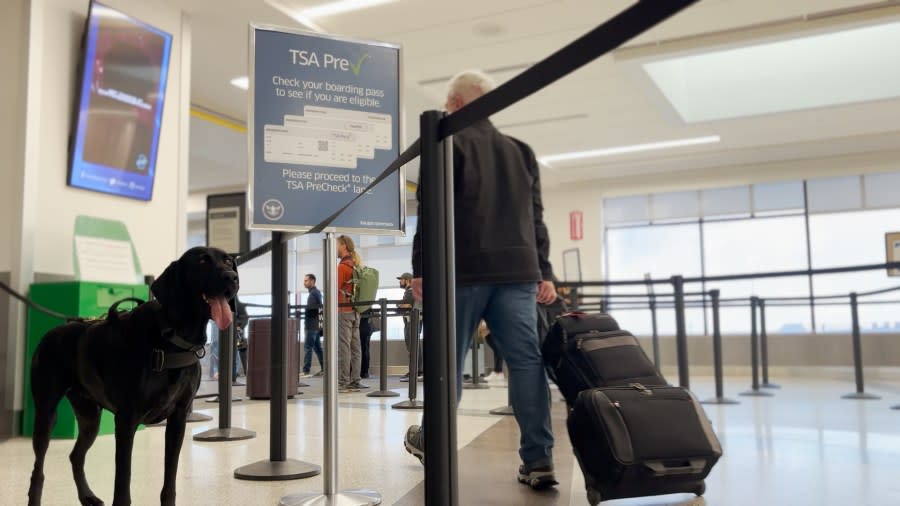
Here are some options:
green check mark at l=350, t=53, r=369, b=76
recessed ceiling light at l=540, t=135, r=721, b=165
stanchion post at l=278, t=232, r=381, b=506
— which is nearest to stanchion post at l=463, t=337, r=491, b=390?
stanchion post at l=278, t=232, r=381, b=506

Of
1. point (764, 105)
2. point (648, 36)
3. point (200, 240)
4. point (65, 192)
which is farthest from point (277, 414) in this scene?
point (200, 240)

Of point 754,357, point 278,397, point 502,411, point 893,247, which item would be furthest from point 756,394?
point 278,397

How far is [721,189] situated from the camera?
10867 mm

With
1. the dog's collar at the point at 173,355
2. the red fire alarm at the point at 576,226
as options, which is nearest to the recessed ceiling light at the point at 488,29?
the dog's collar at the point at 173,355

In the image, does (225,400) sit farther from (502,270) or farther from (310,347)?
(502,270)

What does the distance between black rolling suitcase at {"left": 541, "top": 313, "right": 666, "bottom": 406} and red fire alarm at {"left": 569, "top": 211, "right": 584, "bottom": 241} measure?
9.09 meters

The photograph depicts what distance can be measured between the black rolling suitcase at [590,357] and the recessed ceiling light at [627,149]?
7.17m

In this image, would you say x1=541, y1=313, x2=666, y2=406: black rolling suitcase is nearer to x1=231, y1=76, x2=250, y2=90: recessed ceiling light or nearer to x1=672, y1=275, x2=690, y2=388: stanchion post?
x1=672, y1=275, x2=690, y2=388: stanchion post

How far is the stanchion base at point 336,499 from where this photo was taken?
2.06 meters

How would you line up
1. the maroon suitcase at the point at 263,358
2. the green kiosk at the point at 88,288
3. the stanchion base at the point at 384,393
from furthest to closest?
the green kiosk at the point at 88,288 → the maroon suitcase at the point at 263,358 → the stanchion base at the point at 384,393

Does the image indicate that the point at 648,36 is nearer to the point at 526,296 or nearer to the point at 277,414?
the point at 526,296

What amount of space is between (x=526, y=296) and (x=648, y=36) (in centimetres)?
386

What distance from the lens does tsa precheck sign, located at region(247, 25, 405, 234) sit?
2.35 meters

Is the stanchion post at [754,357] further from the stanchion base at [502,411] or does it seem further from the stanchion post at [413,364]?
the stanchion post at [413,364]
